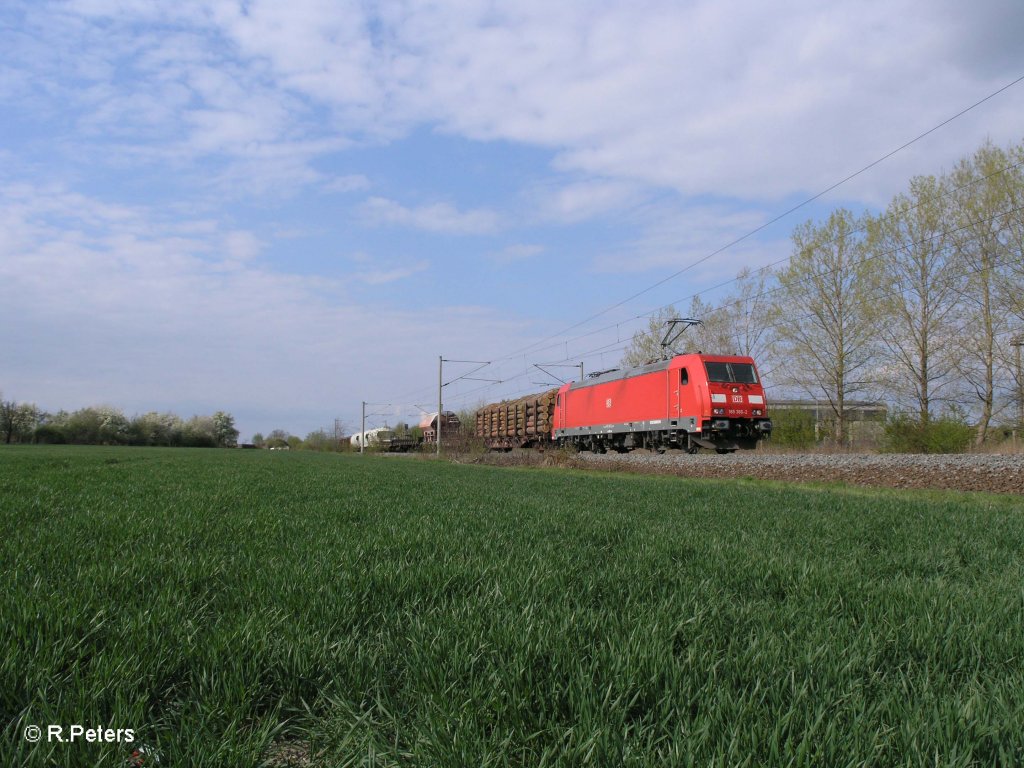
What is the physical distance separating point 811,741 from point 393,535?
171 inches

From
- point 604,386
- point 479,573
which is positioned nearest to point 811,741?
point 479,573

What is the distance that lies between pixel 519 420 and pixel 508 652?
42743mm

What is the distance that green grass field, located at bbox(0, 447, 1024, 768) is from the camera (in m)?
1.92

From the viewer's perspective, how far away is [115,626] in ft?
9.14

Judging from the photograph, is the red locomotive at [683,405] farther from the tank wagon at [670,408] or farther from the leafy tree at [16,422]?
the leafy tree at [16,422]

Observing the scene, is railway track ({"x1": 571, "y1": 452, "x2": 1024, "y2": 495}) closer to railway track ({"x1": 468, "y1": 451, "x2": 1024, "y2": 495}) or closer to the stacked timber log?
railway track ({"x1": 468, "y1": 451, "x2": 1024, "y2": 495})

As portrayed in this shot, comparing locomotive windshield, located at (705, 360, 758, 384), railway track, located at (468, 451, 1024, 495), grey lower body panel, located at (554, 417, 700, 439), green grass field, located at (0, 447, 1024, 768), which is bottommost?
railway track, located at (468, 451, 1024, 495)

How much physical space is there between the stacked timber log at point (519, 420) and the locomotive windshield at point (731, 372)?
55.4ft

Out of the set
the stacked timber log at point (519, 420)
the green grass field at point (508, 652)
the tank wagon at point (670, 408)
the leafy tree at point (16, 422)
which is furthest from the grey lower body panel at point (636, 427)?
the leafy tree at point (16, 422)

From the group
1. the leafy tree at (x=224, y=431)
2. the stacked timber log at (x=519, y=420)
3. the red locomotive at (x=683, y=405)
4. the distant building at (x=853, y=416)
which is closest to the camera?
the red locomotive at (x=683, y=405)

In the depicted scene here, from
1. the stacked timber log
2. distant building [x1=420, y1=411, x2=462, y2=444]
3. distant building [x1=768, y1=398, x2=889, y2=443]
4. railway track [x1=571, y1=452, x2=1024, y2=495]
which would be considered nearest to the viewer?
railway track [x1=571, y1=452, x2=1024, y2=495]

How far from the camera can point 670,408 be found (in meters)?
25.9

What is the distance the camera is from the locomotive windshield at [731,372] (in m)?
23.9

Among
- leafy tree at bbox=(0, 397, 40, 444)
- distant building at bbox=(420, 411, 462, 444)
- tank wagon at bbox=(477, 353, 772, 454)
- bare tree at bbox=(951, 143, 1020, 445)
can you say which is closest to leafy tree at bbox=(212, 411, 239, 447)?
leafy tree at bbox=(0, 397, 40, 444)
